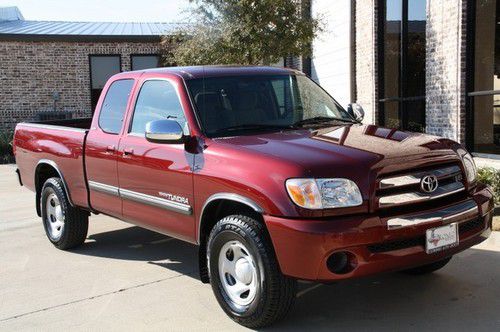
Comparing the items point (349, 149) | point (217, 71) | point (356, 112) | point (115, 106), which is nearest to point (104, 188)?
point (115, 106)

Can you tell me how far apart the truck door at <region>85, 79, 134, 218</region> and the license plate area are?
279 cm

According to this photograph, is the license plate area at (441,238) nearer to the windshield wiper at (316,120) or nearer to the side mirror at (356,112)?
the windshield wiper at (316,120)

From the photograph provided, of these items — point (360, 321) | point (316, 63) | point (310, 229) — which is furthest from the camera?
point (316, 63)

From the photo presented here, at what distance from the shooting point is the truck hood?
3.71 metres

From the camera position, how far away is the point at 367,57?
1248 centimetres

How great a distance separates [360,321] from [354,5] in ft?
33.4

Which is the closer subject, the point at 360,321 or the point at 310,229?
the point at 310,229

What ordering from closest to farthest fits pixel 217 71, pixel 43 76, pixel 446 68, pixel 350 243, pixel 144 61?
pixel 350 243, pixel 217 71, pixel 446 68, pixel 43 76, pixel 144 61

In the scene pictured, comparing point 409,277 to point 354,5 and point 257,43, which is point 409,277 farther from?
point 354,5

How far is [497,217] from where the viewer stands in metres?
6.62

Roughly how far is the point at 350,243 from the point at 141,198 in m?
2.10

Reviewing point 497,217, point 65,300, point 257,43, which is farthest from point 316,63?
point 65,300

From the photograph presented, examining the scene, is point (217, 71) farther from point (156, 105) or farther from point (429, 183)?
point (429, 183)

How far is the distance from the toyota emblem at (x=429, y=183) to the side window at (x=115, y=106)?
112 inches
